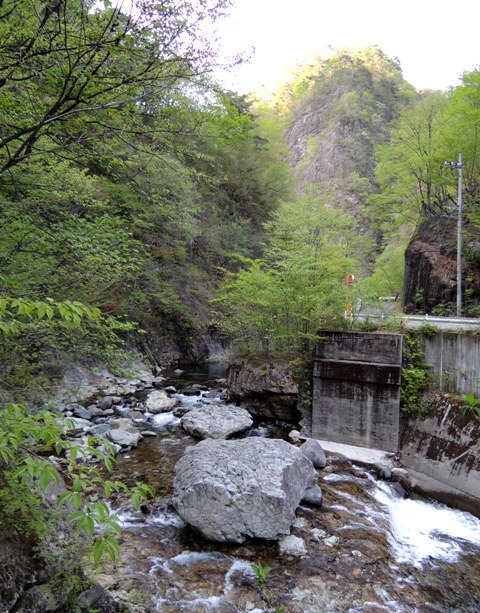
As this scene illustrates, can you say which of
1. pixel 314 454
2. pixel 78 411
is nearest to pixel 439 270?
pixel 314 454

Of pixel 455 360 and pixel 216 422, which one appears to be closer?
pixel 455 360

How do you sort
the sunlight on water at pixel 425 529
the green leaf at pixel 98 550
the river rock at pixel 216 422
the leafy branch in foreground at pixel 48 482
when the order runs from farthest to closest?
the river rock at pixel 216 422 → the sunlight on water at pixel 425 529 → the leafy branch in foreground at pixel 48 482 → the green leaf at pixel 98 550

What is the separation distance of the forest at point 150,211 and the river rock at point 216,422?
2359 mm

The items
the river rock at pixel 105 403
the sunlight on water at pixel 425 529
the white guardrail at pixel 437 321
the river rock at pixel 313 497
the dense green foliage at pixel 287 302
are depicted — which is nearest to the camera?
the sunlight on water at pixel 425 529

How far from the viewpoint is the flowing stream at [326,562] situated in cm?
446

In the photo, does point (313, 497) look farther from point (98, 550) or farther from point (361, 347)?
point (98, 550)

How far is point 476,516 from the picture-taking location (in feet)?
21.7

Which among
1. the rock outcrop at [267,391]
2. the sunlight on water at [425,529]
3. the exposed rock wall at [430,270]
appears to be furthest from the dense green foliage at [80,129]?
the exposed rock wall at [430,270]

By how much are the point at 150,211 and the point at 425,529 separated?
17.2 m

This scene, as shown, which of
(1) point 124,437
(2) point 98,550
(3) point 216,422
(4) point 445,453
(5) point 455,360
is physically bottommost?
(1) point 124,437

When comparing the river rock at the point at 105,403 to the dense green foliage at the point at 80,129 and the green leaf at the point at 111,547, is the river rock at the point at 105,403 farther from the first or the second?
the green leaf at the point at 111,547

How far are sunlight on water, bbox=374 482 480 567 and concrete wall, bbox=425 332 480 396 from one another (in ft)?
9.33

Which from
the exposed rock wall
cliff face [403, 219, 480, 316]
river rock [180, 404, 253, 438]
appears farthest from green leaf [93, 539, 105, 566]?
the exposed rock wall

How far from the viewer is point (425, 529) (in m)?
6.21
